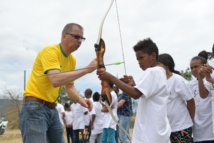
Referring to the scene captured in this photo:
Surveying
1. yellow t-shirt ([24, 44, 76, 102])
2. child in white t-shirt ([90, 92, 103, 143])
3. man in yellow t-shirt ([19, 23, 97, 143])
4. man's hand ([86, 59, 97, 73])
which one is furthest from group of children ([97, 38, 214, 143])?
child in white t-shirt ([90, 92, 103, 143])

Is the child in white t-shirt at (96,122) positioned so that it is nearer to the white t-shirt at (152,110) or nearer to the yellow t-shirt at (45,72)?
the yellow t-shirt at (45,72)

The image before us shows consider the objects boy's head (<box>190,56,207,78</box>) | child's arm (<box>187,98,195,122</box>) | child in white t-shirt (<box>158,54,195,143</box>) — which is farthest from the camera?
boy's head (<box>190,56,207,78</box>)

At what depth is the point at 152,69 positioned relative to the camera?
10.4ft

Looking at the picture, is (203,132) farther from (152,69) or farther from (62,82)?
(62,82)

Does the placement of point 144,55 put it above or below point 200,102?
above

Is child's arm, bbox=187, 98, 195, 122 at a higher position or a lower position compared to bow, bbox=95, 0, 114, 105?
lower

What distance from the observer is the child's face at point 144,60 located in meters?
3.40

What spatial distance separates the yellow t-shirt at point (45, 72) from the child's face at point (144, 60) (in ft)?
2.84

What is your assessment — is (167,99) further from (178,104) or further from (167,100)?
(178,104)

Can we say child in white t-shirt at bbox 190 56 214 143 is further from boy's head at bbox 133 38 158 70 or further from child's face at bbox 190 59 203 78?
boy's head at bbox 133 38 158 70

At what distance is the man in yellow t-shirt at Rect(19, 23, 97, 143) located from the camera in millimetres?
3321

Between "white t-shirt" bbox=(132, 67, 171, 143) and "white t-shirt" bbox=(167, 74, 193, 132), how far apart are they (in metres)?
1.02

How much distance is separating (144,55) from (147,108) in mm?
588

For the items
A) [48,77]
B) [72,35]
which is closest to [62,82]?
[48,77]
